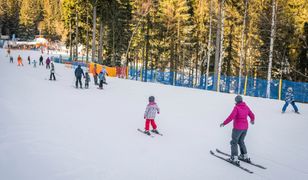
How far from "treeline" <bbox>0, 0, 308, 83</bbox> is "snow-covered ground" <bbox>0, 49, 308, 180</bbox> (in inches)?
499

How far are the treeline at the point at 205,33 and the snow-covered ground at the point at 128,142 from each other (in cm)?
1268

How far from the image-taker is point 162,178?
6.60 meters

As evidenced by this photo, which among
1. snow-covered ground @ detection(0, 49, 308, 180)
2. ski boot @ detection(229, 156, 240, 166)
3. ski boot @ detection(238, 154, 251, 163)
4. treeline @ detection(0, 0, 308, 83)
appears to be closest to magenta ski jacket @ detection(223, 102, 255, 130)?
ski boot @ detection(229, 156, 240, 166)

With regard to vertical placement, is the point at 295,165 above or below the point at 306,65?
below

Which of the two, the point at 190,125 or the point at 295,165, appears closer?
the point at 295,165

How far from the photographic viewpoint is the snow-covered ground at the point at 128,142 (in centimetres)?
686

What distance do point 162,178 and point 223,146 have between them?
3.73 meters

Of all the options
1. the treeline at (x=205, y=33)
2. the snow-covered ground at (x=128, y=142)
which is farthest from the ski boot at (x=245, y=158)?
the treeline at (x=205, y=33)

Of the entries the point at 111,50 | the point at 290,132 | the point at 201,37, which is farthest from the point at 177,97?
the point at 111,50

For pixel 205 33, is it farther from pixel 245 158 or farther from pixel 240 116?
pixel 240 116

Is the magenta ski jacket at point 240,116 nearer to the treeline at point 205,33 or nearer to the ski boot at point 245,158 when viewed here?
the ski boot at point 245,158

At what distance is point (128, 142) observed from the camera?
927cm

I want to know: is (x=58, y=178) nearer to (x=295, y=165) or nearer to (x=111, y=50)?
(x=295, y=165)

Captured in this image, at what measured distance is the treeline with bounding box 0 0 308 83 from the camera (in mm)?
28219
